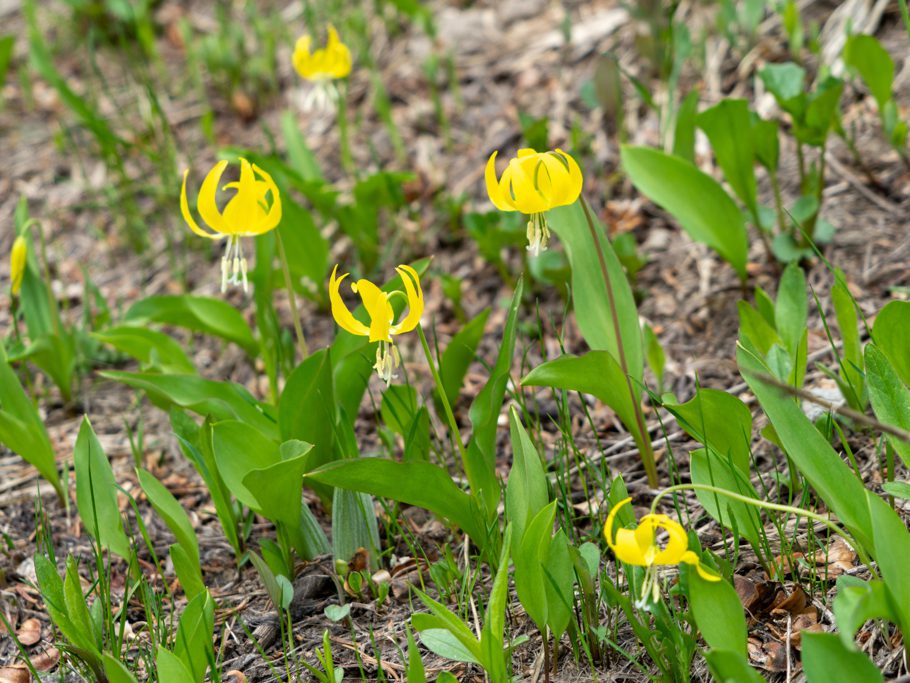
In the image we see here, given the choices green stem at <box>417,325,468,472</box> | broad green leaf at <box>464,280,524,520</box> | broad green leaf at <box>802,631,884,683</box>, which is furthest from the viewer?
broad green leaf at <box>464,280,524,520</box>

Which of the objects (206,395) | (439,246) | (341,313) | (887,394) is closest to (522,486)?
(341,313)

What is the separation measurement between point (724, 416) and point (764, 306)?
0.62 m

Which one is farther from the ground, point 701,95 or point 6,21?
point 6,21

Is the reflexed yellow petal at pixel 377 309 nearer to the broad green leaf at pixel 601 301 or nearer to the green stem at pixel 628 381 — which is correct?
the green stem at pixel 628 381

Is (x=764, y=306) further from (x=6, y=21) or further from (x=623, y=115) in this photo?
(x=6, y=21)

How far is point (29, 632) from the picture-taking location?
2.36 meters

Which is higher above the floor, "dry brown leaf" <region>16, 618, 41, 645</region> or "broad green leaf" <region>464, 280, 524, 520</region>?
"broad green leaf" <region>464, 280, 524, 520</region>

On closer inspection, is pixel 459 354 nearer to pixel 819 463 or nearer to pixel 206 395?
pixel 206 395

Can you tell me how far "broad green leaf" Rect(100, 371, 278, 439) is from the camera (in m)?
2.45

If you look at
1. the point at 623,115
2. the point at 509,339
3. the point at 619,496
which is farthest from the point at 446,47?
the point at 619,496

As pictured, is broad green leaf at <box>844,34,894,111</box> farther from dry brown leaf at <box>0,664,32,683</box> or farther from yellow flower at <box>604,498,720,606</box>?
dry brown leaf at <box>0,664,32,683</box>

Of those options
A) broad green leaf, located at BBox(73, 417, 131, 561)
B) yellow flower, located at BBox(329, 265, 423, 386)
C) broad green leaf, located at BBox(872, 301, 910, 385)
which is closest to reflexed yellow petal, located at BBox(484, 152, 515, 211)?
yellow flower, located at BBox(329, 265, 423, 386)

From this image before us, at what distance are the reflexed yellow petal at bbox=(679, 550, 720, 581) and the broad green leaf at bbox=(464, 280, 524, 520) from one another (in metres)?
0.62

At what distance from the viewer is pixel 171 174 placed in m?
4.37
